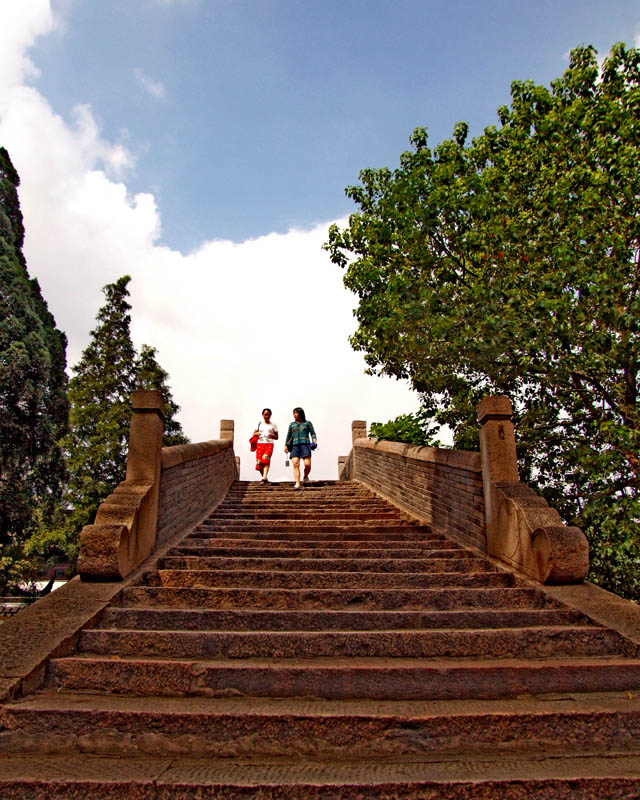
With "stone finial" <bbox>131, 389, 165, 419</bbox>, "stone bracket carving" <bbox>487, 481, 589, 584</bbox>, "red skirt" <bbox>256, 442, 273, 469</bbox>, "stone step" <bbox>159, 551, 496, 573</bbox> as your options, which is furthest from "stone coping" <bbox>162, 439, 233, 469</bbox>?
"stone bracket carving" <bbox>487, 481, 589, 584</bbox>

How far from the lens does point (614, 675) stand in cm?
288

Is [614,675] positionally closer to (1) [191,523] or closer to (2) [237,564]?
(2) [237,564]

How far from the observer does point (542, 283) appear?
7.29 meters

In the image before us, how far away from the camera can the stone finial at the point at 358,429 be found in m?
15.1

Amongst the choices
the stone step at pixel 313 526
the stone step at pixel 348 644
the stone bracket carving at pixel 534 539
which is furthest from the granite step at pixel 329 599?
the stone step at pixel 313 526

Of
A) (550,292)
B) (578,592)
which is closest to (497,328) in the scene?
(550,292)

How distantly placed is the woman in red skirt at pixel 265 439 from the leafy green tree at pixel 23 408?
399 inches

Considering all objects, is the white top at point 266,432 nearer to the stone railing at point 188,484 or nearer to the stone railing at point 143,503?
the stone railing at point 188,484

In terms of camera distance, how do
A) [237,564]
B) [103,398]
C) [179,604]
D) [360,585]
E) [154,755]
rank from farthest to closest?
[103,398]
[237,564]
[360,585]
[179,604]
[154,755]

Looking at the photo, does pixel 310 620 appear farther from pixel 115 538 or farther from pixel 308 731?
pixel 115 538

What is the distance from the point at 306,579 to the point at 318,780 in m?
2.00

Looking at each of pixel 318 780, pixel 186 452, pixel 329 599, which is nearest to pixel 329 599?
pixel 329 599

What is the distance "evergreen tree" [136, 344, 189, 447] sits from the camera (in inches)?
860

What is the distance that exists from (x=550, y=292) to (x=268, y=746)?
7.05 metres
